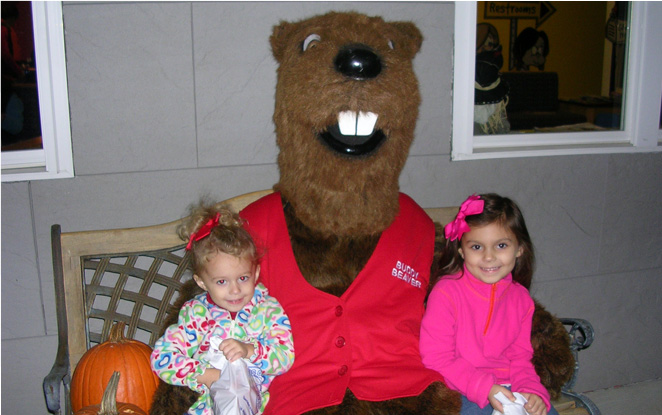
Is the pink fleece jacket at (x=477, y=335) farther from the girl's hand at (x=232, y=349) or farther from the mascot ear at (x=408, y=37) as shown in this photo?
the mascot ear at (x=408, y=37)

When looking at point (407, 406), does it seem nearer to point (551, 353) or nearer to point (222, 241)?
point (551, 353)

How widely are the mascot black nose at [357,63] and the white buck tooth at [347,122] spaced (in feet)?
0.40

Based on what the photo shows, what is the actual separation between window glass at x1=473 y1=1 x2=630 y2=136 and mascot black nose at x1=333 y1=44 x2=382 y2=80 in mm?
1309

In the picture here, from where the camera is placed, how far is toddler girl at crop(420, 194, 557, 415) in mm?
1929

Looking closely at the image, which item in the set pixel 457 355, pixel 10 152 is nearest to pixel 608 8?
pixel 457 355

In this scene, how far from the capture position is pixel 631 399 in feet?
10.5

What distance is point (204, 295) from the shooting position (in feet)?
6.25

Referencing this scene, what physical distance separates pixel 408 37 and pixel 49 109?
1.50m

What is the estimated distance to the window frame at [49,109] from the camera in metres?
2.20

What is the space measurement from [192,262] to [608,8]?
2950 mm

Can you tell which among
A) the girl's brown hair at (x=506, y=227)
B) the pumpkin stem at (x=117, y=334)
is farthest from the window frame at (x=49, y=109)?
the girl's brown hair at (x=506, y=227)

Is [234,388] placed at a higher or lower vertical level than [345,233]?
lower

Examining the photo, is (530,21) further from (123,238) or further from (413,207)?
(123,238)

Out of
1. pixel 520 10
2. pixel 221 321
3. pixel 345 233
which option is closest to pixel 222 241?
pixel 221 321
